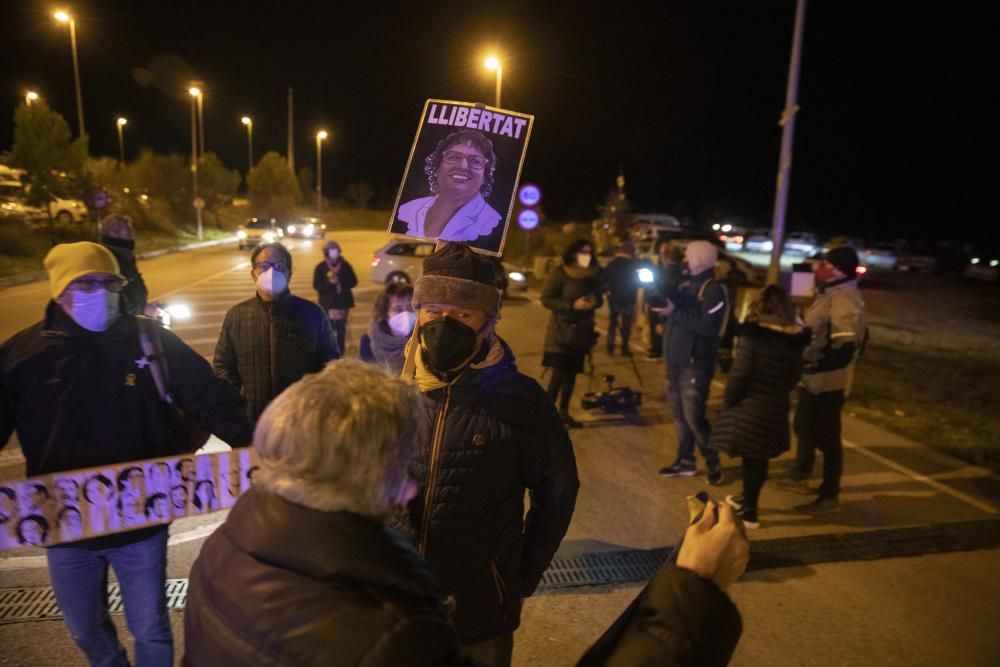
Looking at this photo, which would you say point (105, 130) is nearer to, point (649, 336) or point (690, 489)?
point (649, 336)

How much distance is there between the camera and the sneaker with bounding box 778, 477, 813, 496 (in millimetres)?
5700

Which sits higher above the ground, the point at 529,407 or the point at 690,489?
A: the point at 529,407

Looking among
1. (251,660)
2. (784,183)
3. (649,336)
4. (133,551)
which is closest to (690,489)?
(133,551)

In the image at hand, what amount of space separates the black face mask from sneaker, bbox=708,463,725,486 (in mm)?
4017

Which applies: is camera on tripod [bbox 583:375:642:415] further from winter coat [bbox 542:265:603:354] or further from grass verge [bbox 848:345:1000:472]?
grass verge [bbox 848:345:1000:472]

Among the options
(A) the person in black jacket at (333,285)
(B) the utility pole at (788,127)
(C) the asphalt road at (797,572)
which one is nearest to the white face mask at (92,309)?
(C) the asphalt road at (797,572)

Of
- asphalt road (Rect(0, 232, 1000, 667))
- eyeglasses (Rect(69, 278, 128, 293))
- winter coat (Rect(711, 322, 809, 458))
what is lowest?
asphalt road (Rect(0, 232, 1000, 667))

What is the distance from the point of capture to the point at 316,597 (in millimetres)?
1149

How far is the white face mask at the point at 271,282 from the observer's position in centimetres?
402

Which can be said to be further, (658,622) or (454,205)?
(454,205)

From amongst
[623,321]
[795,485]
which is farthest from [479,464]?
[623,321]

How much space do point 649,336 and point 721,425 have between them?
6.51 metres

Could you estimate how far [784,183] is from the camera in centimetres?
1065

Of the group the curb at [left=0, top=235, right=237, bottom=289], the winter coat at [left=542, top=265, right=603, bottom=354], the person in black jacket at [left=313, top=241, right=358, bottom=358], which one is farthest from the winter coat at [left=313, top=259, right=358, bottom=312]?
the curb at [left=0, top=235, right=237, bottom=289]
